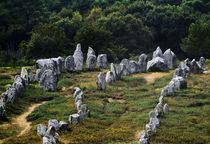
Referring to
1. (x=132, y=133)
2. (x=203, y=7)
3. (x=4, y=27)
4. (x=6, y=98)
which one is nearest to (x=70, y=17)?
(x=4, y=27)

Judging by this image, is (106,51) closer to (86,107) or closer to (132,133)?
(86,107)

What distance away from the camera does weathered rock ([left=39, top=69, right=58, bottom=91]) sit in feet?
199

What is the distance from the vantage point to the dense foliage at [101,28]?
88975mm

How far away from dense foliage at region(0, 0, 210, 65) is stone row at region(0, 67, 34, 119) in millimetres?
22282

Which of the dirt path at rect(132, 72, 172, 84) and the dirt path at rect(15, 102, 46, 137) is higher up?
the dirt path at rect(132, 72, 172, 84)

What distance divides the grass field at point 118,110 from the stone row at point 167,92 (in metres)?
0.58

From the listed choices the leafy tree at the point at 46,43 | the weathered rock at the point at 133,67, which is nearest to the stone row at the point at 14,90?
the weathered rock at the point at 133,67

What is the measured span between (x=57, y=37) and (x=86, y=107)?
131ft

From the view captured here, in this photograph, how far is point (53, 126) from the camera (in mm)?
40344

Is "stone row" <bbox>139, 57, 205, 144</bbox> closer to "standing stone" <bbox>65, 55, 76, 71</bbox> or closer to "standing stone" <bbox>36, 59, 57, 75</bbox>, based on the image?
"standing stone" <bbox>65, 55, 76, 71</bbox>

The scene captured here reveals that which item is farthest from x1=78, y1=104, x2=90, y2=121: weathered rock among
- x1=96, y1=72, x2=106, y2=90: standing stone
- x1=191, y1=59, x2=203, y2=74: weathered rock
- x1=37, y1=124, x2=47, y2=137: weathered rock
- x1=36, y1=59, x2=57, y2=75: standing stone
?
x1=191, y1=59, x2=203, y2=74: weathered rock

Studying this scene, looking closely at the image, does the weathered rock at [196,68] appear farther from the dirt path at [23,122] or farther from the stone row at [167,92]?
the dirt path at [23,122]

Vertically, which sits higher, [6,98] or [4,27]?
[4,27]

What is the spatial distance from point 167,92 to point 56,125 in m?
18.6
